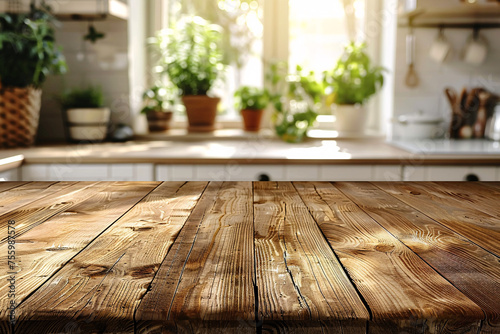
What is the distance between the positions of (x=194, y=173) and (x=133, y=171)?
0.26 meters

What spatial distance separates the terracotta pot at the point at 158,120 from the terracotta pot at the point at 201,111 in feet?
0.43

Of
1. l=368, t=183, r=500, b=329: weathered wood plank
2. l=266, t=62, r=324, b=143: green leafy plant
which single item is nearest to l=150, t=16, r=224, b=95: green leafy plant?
l=266, t=62, r=324, b=143: green leafy plant

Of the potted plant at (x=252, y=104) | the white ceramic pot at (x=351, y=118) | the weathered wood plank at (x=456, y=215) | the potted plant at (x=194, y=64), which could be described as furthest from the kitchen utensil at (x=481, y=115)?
the weathered wood plank at (x=456, y=215)

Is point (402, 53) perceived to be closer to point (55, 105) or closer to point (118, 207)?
point (55, 105)

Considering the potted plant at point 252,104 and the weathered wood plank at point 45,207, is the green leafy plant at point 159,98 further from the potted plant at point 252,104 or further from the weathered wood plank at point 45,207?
the weathered wood plank at point 45,207

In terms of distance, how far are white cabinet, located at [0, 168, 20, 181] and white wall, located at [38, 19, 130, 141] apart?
0.75 m

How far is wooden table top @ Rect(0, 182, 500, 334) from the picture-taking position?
48 centimetres

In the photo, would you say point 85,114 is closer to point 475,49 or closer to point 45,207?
point 45,207

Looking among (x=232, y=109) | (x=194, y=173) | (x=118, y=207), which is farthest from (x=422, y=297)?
(x=232, y=109)

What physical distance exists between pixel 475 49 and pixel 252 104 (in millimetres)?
1240

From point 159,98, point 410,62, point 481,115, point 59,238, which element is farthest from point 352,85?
point 59,238

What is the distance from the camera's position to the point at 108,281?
568 millimetres

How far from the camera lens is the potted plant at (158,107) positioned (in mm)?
2775

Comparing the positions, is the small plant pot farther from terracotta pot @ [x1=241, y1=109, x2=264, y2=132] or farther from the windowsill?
terracotta pot @ [x1=241, y1=109, x2=264, y2=132]
